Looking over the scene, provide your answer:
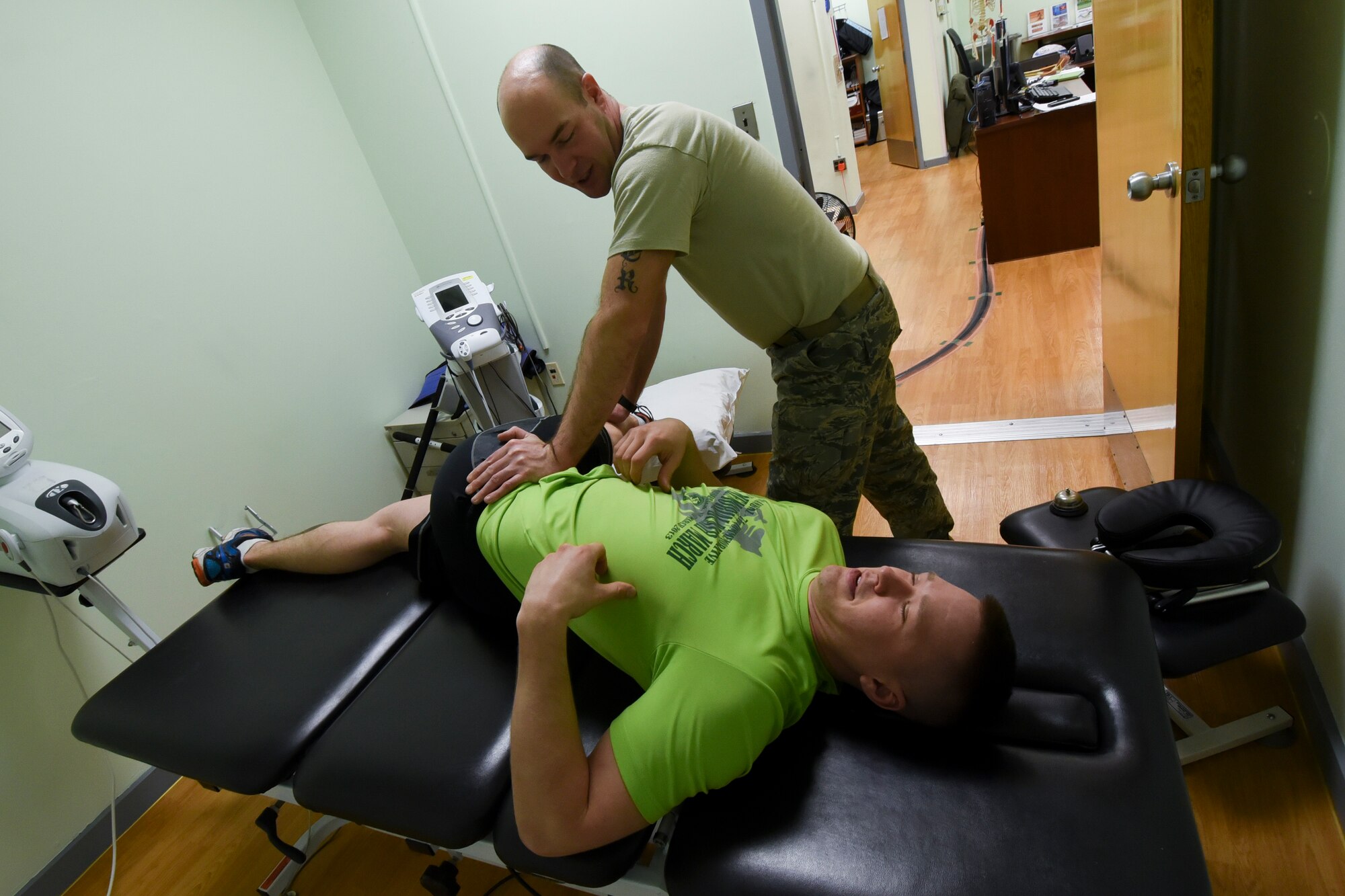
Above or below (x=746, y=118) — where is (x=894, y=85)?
below

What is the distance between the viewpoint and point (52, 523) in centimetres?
147

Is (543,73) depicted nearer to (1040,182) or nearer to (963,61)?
(1040,182)

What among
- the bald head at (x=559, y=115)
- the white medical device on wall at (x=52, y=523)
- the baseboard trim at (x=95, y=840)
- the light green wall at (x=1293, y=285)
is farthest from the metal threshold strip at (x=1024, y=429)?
the baseboard trim at (x=95, y=840)

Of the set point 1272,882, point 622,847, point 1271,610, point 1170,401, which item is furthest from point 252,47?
point 1272,882

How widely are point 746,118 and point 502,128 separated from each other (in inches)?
36.5

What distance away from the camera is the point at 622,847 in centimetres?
93

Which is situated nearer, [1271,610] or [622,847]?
[622,847]

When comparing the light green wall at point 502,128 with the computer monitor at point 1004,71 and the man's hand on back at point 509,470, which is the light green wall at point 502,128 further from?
the computer monitor at point 1004,71

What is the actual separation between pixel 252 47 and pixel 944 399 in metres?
2.88

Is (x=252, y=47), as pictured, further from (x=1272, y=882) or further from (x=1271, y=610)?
(x=1272, y=882)

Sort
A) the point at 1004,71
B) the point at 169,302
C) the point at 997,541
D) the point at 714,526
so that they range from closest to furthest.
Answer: the point at 714,526
the point at 997,541
the point at 169,302
the point at 1004,71

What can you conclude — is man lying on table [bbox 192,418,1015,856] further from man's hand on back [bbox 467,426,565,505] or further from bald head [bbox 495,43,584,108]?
bald head [bbox 495,43,584,108]

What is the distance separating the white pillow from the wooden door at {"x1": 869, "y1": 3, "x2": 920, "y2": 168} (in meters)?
4.74

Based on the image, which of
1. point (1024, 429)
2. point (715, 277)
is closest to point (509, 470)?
point (715, 277)
